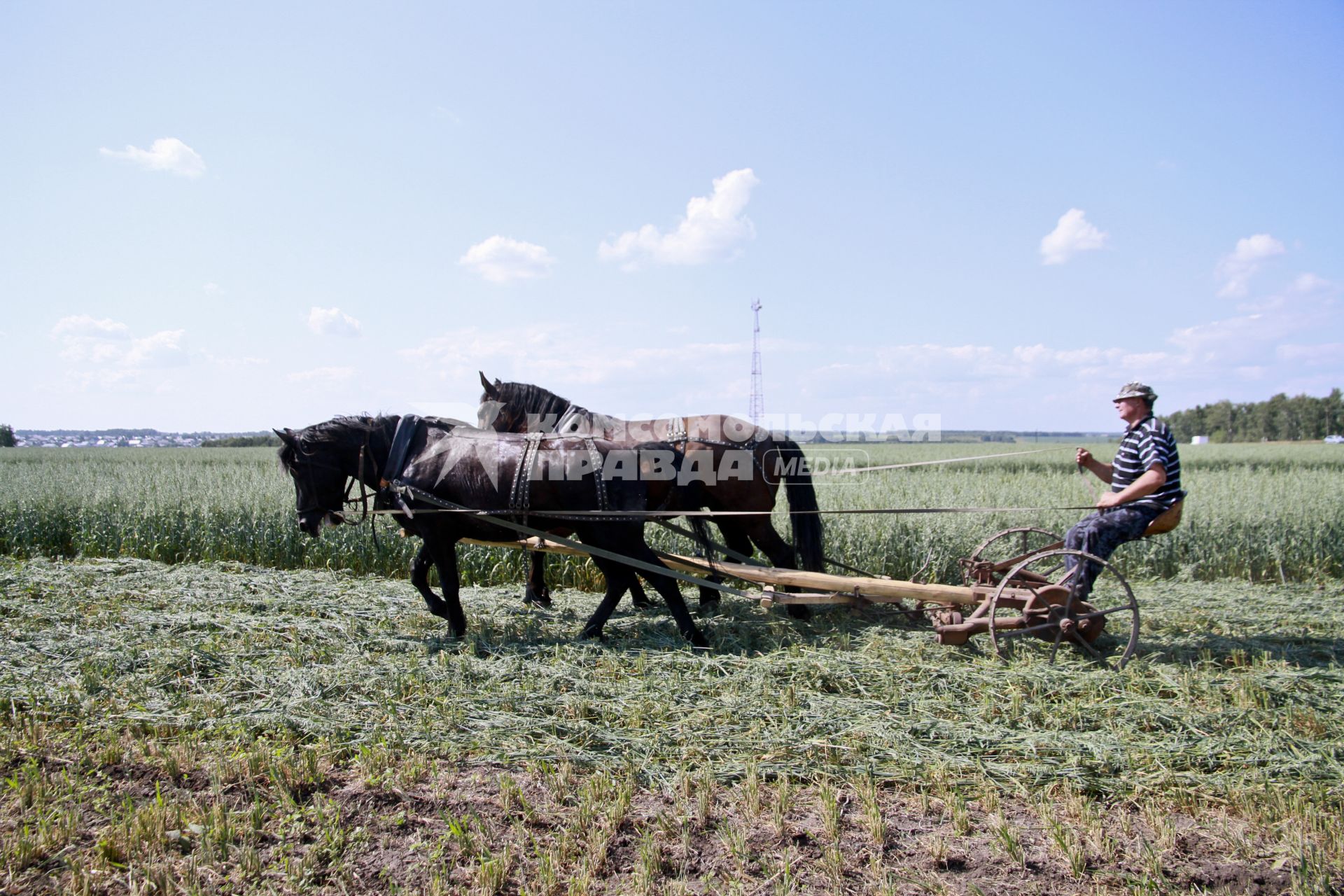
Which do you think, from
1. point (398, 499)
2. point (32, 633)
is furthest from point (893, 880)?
point (32, 633)

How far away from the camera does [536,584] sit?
666 centimetres

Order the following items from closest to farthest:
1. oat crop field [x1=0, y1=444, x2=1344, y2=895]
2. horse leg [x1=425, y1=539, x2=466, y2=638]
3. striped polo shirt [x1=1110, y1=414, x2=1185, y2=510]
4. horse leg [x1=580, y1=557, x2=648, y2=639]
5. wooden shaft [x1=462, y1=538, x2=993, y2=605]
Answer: oat crop field [x1=0, y1=444, x2=1344, y2=895] < striped polo shirt [x1=1110, y1=414, x2=1185, y2=510] < wooden shaft [x1=462, y1=538, x2=993, y2=605] < horse leg [x1=580, y1=557, x2=648, y2=639] < horse leg [x1=425, y1=539, x2=466, y2=638]

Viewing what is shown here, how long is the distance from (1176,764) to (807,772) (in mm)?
1741

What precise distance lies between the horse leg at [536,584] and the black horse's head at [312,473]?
1.69 m

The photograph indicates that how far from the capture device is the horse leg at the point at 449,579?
555 centimetres

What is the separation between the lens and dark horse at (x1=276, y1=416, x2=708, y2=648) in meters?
5.33

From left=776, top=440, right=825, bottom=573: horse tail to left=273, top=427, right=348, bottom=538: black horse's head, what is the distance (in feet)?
11.8

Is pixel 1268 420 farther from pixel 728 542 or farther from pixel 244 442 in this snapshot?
pixel 244 442

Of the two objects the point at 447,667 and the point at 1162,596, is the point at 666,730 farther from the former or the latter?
the point at 1162,596

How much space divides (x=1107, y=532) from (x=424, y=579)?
16.6 ft

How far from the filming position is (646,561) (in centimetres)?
528

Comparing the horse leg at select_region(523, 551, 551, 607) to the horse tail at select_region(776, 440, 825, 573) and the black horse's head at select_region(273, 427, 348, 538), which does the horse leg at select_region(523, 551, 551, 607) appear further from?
the horse tail at select_region(776, 440, 825, 573)

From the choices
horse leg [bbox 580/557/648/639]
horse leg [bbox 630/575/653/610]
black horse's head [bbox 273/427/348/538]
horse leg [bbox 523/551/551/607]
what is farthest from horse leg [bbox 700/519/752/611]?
black horse's head [bbox 273/427/348/538]

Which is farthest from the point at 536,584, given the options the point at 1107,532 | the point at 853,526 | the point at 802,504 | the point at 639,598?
the point at 1107,532
